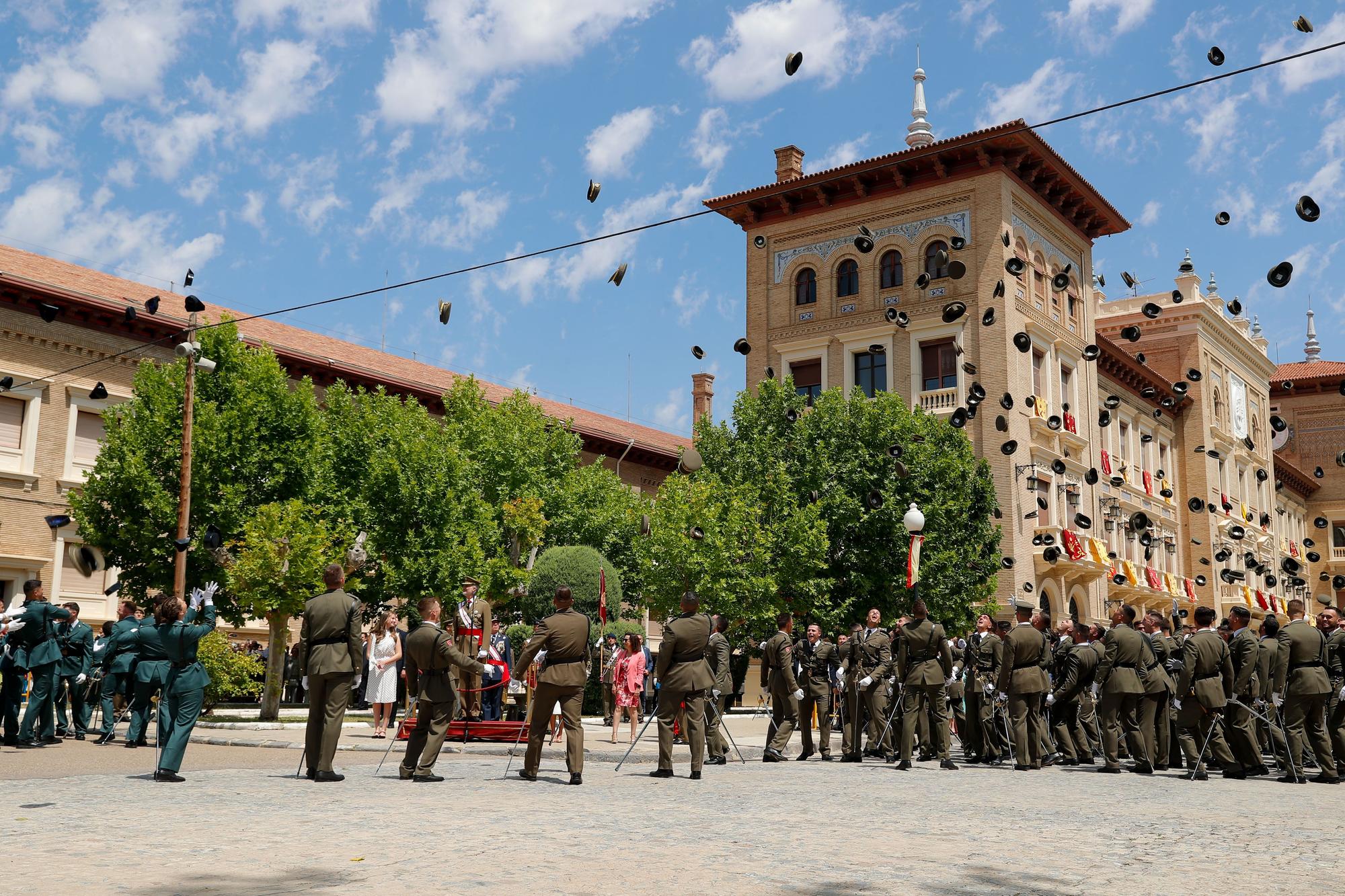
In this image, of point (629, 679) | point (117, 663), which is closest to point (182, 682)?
point (117, 663)

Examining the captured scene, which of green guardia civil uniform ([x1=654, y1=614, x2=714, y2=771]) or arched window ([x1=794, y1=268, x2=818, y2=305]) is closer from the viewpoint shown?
green guardia civil uniform ([x1=654, y1=614, x2=714, y2=771])

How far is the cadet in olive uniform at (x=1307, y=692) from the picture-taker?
45.0 feet

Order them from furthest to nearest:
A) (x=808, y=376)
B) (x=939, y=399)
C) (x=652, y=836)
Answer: (x=808, y=376) < (x=939, y=399) < (x=652, y=836)

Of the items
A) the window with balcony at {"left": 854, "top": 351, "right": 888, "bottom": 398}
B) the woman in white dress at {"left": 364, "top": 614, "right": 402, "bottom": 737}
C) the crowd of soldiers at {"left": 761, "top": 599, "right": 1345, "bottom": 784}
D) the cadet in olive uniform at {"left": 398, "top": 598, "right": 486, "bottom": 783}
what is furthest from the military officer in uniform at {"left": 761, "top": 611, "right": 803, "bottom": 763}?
the window with balcony at {"left": 854, "top": 351, "right": 888, "bottom": 398}

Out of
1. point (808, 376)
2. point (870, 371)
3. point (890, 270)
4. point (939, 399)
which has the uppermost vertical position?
point (890, 270)

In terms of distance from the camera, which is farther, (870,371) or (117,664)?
(870,371)

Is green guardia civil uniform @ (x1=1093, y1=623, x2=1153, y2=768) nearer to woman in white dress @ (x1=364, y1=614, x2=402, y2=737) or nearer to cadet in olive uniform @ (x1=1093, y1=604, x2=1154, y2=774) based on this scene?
cadet in olive uniform @ (x1=1093, y1=604, x2=1154, y2=774)

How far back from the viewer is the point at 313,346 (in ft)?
131

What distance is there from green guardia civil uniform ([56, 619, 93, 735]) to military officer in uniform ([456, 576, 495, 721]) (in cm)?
519

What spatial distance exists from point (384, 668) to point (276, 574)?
6025 millimetres

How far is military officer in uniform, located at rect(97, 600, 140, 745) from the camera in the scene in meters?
15.9

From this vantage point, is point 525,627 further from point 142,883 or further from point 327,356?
point 142,883

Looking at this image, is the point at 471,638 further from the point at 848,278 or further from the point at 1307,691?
the point at 848,278

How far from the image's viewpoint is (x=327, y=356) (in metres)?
38.9
